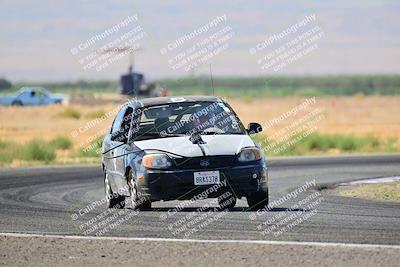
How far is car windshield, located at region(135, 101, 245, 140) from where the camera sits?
57.3 feet

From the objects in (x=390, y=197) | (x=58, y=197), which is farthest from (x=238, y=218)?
(x=58, y=197)

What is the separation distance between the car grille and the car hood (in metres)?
0.06

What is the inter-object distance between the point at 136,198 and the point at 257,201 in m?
1.70

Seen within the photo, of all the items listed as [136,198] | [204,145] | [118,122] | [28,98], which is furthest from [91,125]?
[28,98]

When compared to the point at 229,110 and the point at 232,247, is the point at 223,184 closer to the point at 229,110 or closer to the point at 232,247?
the point at 229,110

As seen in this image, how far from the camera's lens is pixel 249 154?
54.8 ft

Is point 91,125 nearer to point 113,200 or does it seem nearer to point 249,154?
point 113,200

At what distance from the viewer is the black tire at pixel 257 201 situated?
17.0 m

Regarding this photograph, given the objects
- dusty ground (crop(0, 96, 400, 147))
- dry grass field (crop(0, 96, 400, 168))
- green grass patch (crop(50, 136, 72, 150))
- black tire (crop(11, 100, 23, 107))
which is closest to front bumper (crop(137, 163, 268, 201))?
dry grass field (crop(0, 96, 400, 168))

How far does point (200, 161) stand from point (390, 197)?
4.36 m


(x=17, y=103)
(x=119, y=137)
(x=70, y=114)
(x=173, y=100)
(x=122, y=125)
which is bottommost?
(x=70, y=114)

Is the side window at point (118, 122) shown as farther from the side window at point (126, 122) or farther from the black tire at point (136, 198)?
the black tire at point (136, 198)

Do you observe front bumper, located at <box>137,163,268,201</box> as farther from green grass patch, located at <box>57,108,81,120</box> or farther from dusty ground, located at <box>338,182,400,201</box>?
green grass patch, located at <box>57,108,81,120</box>

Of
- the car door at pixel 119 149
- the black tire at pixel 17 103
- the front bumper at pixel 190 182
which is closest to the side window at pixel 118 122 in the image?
the car door at pixel 119 149
